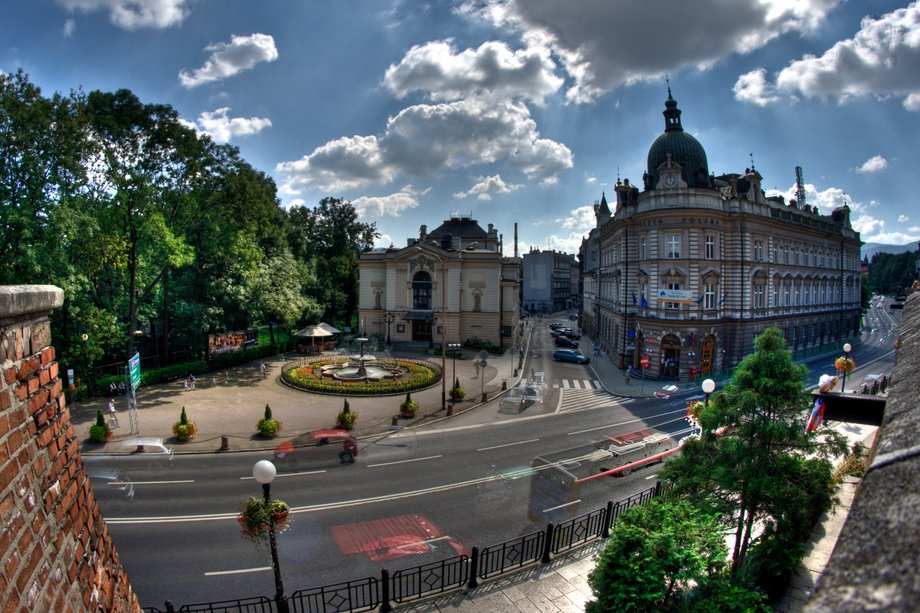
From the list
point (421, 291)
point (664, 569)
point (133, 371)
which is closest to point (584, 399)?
point (664, 569)

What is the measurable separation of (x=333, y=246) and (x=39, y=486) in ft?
194

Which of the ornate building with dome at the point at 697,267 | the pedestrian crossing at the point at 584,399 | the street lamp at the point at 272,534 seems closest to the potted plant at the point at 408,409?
the pedestrian crossing at the point at 584,399

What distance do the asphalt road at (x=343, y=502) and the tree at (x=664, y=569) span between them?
220 inches

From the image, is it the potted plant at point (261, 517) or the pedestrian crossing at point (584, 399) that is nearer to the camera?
the potted plant at point (261, 517)

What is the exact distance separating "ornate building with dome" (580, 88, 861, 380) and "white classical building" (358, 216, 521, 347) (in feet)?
36.8

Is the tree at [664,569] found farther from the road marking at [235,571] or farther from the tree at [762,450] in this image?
the road marking at [235,571]

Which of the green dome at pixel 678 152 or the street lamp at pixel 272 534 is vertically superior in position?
the green dome at pixel 678 152

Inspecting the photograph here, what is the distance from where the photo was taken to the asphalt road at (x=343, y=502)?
11586 mm

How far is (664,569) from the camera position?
765 cm

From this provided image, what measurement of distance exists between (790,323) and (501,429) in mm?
34771

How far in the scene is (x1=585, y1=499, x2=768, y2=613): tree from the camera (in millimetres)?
7469

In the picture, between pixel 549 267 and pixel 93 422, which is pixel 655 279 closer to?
pixel 93 422

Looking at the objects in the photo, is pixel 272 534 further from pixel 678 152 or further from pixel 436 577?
pixel 678 152

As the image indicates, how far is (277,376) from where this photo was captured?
34.8 meters
